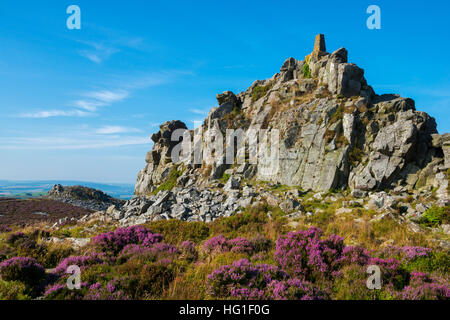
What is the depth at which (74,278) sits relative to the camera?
7395 millimetres

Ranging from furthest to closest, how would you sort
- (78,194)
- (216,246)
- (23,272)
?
(78,194), (216,246), (23,272)

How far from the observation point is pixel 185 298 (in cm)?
660

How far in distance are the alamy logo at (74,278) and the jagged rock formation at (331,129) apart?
18760 mm

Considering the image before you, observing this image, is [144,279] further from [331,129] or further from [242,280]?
[331,129]

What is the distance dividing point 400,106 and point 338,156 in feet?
24.8

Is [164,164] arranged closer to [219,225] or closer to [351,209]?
[219,225]

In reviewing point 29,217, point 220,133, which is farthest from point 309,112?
point 29,217

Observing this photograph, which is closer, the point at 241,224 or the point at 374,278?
the point at 374,278

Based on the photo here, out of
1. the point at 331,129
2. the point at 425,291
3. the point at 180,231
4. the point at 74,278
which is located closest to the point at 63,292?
the point at 74,278

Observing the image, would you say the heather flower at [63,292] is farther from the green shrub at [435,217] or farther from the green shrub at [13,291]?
the green shrub at [435,217]

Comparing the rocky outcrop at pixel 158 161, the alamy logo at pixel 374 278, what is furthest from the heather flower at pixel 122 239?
the rocky outcrop at pixel 158 161

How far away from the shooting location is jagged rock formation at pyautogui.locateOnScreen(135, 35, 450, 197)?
1908 centimetres

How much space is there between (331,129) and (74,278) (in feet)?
75.0

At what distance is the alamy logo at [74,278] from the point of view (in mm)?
6916
